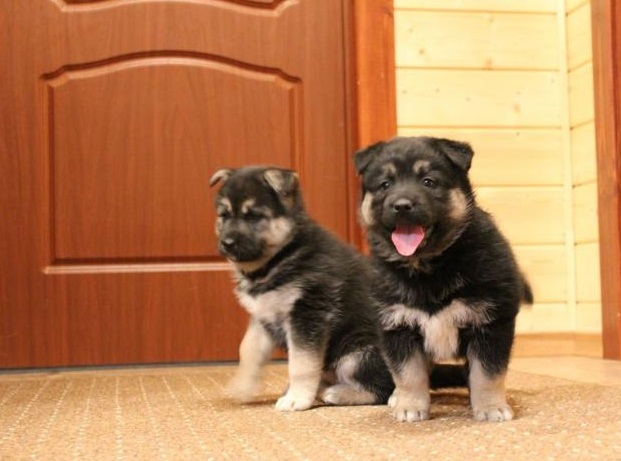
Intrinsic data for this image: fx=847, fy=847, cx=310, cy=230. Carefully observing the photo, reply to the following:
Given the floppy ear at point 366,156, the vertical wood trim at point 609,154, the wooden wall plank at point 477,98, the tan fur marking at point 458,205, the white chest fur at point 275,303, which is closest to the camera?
the tan fur marking at point 458,205

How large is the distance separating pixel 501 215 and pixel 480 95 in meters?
0.56

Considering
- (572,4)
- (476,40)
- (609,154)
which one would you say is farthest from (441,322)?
(572,4)

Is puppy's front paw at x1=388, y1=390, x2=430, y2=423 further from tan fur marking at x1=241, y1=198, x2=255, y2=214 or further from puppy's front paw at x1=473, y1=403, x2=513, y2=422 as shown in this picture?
tan fur marking at x1=241, y1=198, x2=255, y2=214

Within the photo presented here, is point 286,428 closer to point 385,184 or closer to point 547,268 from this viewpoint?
point 385,184

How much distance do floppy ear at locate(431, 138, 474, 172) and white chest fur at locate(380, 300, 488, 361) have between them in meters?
0.35

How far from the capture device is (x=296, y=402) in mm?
2402

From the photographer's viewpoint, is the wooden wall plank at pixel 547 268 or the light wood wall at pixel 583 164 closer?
the light wood wall at pixel 583 164

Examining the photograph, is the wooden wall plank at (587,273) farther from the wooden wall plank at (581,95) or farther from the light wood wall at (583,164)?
the wooden wall plank at (581,95)

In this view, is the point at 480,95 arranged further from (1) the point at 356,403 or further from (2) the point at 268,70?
(1) the point at 356,403

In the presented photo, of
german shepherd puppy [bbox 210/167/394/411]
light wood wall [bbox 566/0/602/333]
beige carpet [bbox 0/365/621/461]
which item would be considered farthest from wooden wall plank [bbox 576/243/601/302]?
german shepherd puppy [bbox 210/167/394/411]

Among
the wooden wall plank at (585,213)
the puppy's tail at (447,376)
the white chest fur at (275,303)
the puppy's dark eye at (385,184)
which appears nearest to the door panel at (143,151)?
the wooden wall plank at (585,213)

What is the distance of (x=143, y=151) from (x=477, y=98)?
5.09 feet

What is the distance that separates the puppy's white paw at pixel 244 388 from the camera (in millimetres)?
2562

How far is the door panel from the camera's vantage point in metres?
3.75
